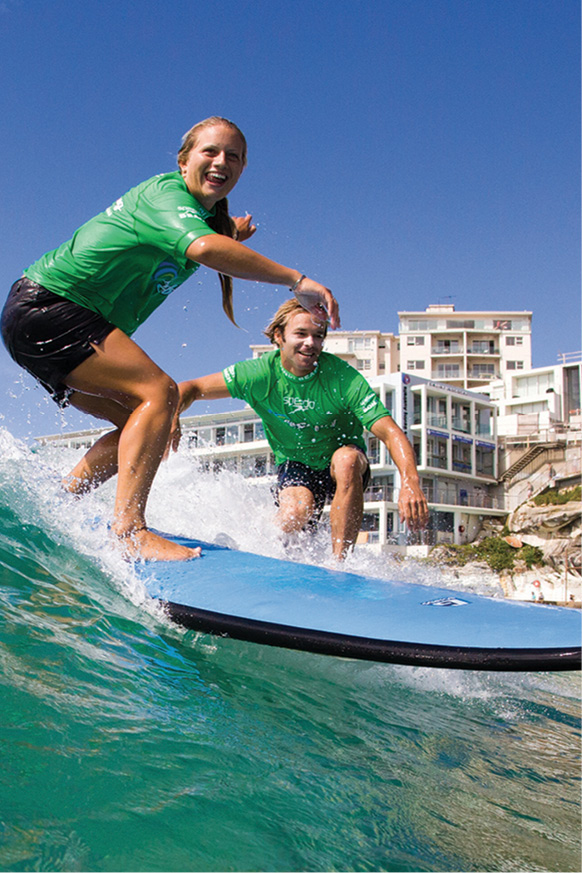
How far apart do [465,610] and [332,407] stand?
7.04 ft

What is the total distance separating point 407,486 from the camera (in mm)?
3924

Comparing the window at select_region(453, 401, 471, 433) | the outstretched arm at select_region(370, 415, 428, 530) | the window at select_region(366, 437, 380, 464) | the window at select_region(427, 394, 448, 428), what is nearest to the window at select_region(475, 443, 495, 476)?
the window at select_region(453, 401, 471, 433)

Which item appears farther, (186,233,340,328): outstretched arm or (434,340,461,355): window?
(434,340,461,355): window

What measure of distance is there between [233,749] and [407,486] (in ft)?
6.81

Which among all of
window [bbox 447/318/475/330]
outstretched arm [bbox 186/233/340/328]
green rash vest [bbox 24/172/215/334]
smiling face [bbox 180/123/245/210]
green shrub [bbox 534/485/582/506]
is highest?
window [bbox 447/318/475/330]

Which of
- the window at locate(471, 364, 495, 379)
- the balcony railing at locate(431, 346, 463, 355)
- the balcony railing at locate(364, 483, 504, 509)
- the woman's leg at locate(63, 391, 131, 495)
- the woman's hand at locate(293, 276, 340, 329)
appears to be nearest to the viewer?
the woman's hand at locate(293, 276, 340, 329)

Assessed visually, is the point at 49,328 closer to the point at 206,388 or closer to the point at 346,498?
the point at 206,388

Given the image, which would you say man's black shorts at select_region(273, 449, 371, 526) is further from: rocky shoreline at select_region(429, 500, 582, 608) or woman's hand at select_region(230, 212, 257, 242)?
rocky shoreline at select_region(429, 500, 582, 608)

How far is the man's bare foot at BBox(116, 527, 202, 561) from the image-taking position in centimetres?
334

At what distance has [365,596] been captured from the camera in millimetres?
3041

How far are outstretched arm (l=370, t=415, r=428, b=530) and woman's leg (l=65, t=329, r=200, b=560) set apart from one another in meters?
1.17

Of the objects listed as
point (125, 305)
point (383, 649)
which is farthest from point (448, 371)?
point (383, 649)

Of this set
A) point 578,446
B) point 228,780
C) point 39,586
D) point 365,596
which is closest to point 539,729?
point 365,596

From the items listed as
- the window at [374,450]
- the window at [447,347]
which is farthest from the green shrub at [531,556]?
the window at [447,347]
